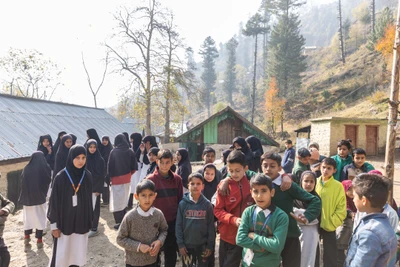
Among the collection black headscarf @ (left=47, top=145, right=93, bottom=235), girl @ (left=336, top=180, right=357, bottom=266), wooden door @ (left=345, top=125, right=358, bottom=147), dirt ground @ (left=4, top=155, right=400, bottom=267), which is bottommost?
dirt ground @ (left=4, top=155, right=400, bottom=267)

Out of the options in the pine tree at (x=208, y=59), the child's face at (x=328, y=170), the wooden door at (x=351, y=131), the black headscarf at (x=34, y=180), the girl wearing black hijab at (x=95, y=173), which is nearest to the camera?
the child's face at (x=328, y=170)

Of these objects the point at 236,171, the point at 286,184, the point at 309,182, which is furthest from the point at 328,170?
the point at 236,171

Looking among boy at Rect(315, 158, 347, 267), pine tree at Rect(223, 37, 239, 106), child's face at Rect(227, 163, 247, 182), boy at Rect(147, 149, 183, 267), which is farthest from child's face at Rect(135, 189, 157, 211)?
pine tree at Rect(223, 37, 239, 106)

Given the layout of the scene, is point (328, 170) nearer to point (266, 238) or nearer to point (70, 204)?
point (266, 238)

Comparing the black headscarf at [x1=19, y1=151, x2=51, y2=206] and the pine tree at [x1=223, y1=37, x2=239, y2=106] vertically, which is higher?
the pine tree at [x1=223, y1=37, x2=239, y2=106]

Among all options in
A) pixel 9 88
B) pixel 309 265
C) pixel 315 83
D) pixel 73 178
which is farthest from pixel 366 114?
pixel 9 88

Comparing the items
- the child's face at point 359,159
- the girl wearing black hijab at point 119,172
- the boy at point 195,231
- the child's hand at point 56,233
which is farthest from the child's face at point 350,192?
the girl wearing black hijab at point 119,172

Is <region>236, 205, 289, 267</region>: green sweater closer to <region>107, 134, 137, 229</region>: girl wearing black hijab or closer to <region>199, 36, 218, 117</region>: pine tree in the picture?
<region>107, 134, 137, 229</region>: girl wearing black hijab

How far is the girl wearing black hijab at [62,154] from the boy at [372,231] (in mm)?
4960

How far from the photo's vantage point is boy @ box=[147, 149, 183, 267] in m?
3.24

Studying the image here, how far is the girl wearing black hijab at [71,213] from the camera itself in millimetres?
3195

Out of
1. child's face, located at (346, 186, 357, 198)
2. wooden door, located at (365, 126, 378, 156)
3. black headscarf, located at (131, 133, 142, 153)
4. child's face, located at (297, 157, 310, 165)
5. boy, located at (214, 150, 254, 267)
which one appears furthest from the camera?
wooden door, located at (365, 126, 378, 156)

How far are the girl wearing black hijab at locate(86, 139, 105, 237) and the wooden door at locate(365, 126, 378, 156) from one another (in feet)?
63.8

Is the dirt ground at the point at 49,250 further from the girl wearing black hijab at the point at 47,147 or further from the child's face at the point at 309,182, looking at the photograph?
the child's face at the point at 309,182
